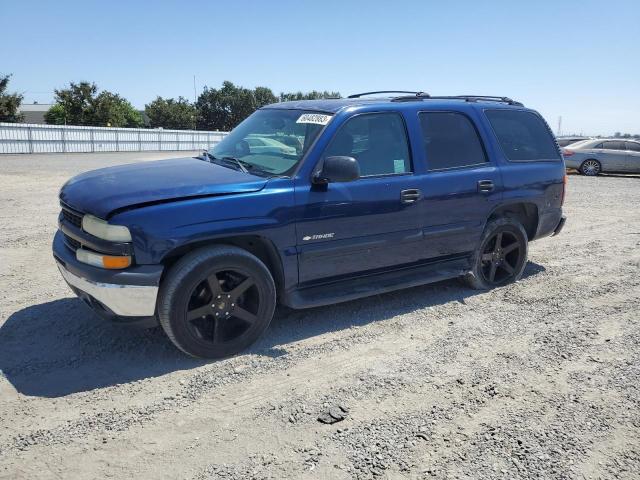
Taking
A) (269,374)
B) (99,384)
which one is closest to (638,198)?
(269,374)

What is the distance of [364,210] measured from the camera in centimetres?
432

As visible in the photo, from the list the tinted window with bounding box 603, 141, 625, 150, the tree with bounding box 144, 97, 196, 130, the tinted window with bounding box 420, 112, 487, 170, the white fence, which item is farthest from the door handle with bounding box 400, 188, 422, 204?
the tree with bounding box 144, 97, 196, 130

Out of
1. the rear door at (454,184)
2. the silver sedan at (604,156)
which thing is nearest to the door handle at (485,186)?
the rear door at (454,184)

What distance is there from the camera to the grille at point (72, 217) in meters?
3.73

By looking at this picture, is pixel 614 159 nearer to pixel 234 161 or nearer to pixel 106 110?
pixel 234 161

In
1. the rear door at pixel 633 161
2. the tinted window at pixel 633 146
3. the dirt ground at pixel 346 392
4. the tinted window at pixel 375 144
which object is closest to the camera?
the dirt ground at pixel 346 392

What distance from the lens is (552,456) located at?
110 inches

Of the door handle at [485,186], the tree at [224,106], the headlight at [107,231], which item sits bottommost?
the headlight at [107,231]

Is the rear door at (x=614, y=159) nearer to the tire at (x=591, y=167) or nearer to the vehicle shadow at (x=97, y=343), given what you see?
the tire at (x=591, y=167)

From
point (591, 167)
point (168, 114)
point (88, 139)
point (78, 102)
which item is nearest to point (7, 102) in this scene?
point (78, 102)

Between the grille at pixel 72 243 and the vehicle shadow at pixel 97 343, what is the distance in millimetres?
686

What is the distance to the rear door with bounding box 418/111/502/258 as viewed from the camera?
480 centimetres

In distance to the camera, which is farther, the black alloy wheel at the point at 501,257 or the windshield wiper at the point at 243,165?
the black alloy wheel at the point at 501,257

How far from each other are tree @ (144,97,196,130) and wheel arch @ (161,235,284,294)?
62.6 metres
